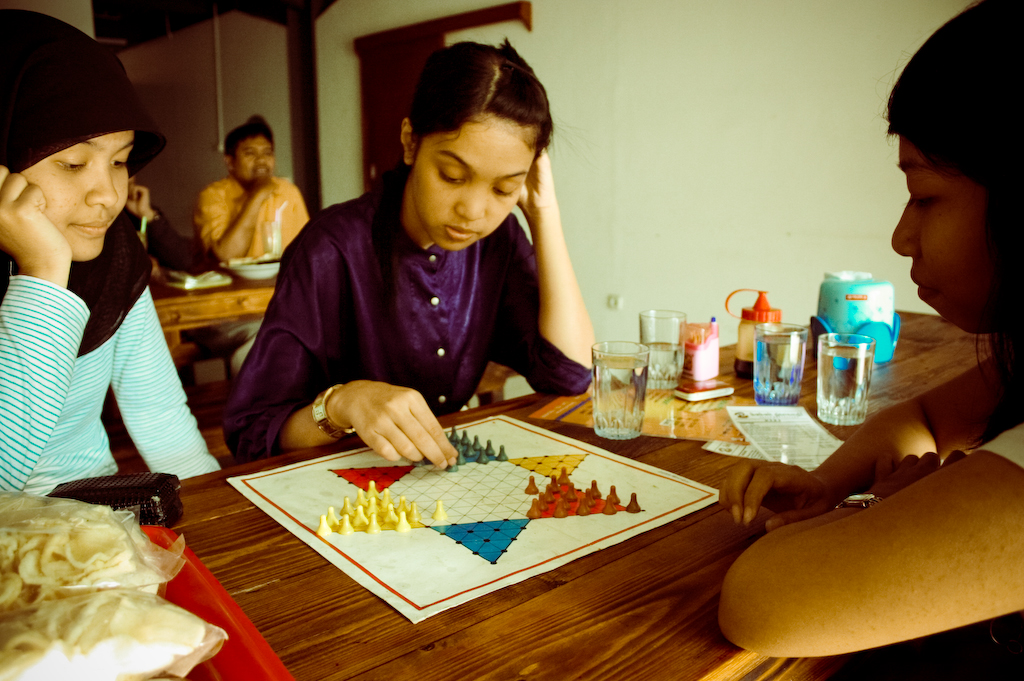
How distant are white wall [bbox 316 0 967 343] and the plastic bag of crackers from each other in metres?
3.62

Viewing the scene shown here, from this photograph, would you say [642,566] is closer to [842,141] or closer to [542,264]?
[542,264]

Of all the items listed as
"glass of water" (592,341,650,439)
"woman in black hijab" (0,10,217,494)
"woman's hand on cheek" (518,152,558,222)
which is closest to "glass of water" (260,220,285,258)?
"woman in black hijab" (0,10,217,494)

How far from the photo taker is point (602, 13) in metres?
4.56

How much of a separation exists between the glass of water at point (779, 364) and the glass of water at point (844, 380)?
0.05m

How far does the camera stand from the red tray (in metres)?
0.53

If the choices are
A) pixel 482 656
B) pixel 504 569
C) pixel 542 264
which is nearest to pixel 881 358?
pixel 542 264

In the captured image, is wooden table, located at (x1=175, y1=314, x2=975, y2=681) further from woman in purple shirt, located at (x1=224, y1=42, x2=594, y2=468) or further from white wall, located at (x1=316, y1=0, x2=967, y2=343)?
white wall, located at (x1=316, y1=0, x2=967, y2=343)

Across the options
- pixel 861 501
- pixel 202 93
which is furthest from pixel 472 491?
Answer: pixel 202 93

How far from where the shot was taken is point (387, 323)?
1.60 meters

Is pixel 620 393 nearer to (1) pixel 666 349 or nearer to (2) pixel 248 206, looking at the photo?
(1) pixel 666 349

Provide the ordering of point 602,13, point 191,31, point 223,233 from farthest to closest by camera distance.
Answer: point 191,31
point 602,13
point 223,233

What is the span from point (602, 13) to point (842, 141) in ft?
6.24

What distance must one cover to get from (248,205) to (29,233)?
3249mm

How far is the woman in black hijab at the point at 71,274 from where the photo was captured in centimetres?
107
